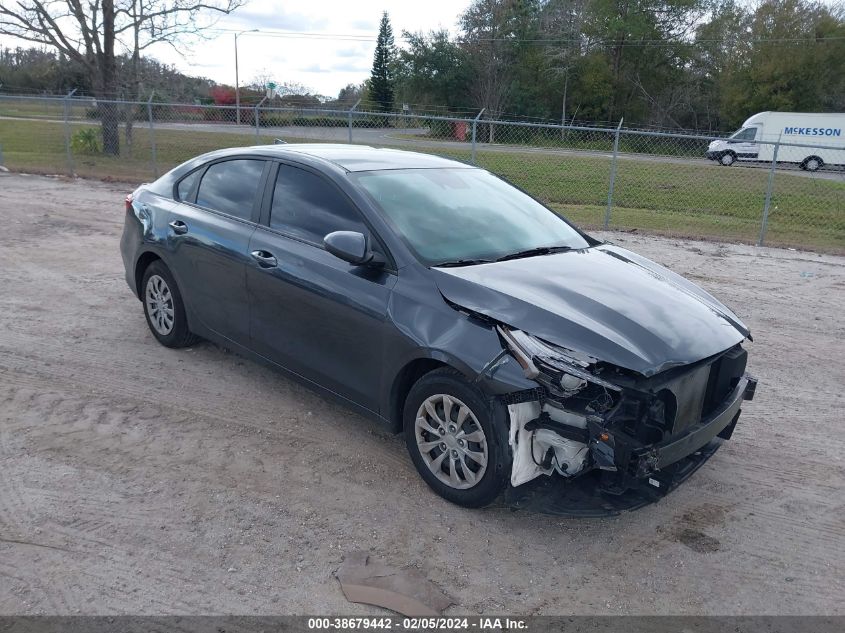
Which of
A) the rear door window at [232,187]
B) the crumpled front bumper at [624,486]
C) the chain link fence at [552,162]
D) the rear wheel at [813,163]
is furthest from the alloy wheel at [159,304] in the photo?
the rear wheel at [813,163]

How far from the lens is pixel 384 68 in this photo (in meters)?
62.0

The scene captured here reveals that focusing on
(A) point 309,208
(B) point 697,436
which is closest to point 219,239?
(A) point 309,208

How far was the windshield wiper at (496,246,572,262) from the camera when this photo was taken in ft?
13.5

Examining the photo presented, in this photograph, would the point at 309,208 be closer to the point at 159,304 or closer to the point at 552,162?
the point at 159,304

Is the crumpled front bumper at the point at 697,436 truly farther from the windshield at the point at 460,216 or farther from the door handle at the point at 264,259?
the door handle at the point at 264,259

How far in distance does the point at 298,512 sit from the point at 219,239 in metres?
2.11

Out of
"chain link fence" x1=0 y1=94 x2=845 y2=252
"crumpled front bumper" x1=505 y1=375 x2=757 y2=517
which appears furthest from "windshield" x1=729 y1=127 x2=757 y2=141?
"crumpled front bumper" x1=505 y1=375 x2=757 y2=517

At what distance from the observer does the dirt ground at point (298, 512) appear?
3023mm

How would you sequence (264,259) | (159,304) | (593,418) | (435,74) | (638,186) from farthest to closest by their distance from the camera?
(435,74), (638,186), (159,304), (264,259), (593,418)

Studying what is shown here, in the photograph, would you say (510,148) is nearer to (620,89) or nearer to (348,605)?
(348,605)

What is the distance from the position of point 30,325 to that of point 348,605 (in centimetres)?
460

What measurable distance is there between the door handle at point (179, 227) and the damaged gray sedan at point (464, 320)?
0.01 meters

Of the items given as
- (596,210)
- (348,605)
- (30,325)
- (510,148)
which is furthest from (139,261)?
(510,148)

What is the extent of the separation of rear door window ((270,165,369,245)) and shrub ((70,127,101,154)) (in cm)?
2073
